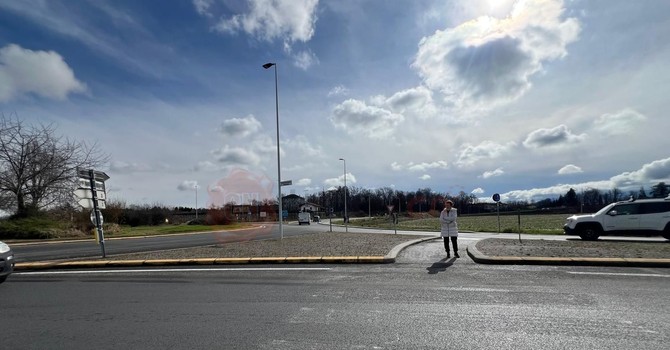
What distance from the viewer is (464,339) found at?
14.2 feet

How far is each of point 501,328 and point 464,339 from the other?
671 millimetres

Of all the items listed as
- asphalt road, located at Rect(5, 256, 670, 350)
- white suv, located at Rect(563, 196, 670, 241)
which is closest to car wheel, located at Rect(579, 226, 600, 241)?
white suv, located at Rect(563, 196, 670, 241)

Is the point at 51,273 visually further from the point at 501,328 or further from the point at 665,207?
the point at 665,207

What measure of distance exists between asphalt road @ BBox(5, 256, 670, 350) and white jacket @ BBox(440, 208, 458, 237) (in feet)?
5.89

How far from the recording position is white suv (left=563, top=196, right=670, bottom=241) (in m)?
16.9

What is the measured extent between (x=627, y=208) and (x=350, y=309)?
17988 millimetres

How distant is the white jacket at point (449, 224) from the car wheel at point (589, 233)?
11254 millimetres

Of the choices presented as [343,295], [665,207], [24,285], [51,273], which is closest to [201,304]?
[343,295]

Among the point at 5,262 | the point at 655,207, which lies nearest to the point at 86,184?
the point at 5,262

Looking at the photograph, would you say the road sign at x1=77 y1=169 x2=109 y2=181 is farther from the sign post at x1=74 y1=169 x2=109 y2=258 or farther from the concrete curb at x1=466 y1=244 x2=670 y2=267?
the concrete curb at x1=466 y1=244 x2=670 y2=267

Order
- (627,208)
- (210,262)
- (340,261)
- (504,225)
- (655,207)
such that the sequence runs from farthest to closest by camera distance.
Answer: (504,225) → (627,208) → (655,207) → (210,262) → (340,261)

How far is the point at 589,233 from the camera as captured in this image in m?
18.1

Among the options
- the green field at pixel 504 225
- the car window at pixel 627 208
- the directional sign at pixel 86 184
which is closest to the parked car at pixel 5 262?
the directional sign at pixel 86 184

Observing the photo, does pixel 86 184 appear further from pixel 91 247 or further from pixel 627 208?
pixel 627 208
